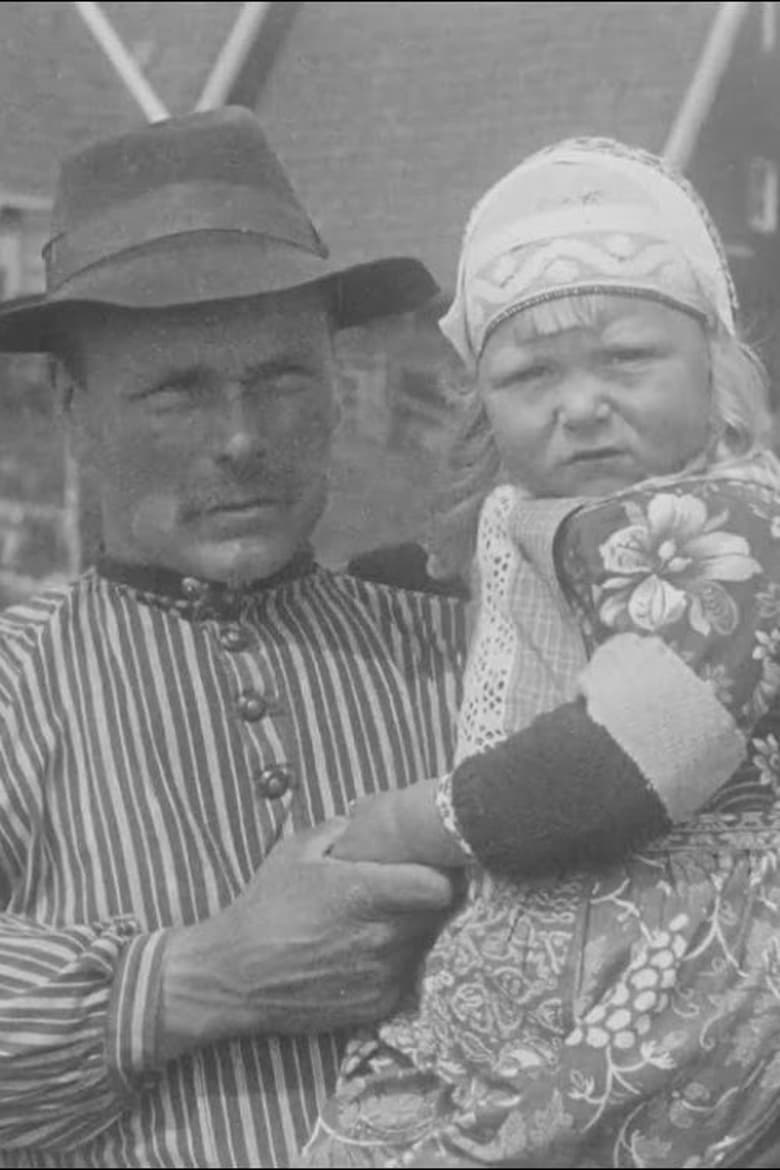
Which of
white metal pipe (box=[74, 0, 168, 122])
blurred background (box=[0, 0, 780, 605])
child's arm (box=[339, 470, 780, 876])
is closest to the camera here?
child's arm (box=[339, 470, 780, 876])

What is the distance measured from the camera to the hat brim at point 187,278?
2395 mm

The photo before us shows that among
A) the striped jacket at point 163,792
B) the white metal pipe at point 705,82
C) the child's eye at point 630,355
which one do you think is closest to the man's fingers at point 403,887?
the striped jacket at point 163,792

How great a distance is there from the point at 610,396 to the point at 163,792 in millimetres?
609

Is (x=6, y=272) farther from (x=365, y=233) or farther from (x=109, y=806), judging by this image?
(x=109, y=806)

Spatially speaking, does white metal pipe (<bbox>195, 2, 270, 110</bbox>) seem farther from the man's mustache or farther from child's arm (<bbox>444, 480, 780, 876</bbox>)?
child's arm (<bbox>444, 480, 780, 876</bbox>)

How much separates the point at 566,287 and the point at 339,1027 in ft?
2.29

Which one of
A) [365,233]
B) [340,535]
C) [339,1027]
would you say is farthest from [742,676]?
[365,233]

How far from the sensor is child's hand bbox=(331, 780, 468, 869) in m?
2.05

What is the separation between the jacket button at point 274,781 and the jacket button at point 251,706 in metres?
0.06

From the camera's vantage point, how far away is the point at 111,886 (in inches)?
91.0

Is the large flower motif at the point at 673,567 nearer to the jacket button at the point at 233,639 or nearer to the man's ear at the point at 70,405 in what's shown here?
the jacket button at the point at 233,639

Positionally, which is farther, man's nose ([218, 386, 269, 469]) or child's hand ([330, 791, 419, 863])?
man's nose ([218, 386, 269, 469])

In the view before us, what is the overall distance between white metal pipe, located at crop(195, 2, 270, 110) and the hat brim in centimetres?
62

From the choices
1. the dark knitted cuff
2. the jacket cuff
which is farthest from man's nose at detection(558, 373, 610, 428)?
the jacket cuff
